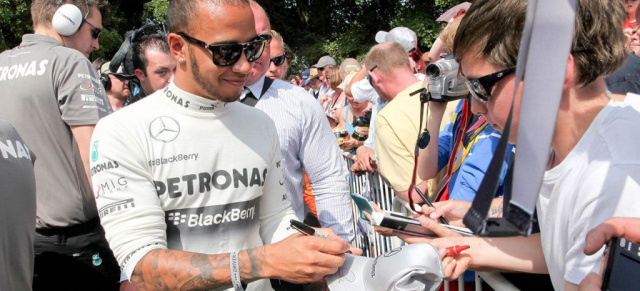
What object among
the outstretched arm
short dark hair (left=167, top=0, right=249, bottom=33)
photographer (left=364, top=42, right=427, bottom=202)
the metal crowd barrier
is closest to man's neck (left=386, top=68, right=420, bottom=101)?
photographer (left=364, top=42, right=427, bottom=202)

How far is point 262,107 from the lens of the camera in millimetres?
3025

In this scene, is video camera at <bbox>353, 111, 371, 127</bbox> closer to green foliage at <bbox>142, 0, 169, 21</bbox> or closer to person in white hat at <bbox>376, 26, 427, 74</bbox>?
person in white hat at <bbox>376, 26, 427, 74</bbox>

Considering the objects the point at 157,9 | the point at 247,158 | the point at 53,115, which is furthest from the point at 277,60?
the point at 157,9

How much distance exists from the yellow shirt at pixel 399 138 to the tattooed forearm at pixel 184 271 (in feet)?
6.51

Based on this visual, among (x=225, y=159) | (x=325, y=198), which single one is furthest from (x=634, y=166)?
(x=325, y=198)

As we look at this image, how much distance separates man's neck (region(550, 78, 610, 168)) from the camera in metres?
1.36

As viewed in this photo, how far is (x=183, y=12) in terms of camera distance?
2027 millimetres

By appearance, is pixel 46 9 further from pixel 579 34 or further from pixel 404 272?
pixel 579 34

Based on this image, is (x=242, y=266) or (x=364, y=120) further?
(x=364, y=120)

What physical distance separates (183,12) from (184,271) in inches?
41.5

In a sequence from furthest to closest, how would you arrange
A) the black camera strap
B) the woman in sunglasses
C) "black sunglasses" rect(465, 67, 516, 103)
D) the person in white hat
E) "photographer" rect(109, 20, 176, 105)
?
the person in white hat < "photographer" rect(109, 20, 176, 105) < "black sunglasses" rect(465, 67, 516, 103) < the woman in sunglasses < the black camera strap

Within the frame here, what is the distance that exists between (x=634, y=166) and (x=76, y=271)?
9.44 ft

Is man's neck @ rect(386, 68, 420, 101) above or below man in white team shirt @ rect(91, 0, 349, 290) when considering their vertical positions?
below

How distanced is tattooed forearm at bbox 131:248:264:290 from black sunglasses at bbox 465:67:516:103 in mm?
899
